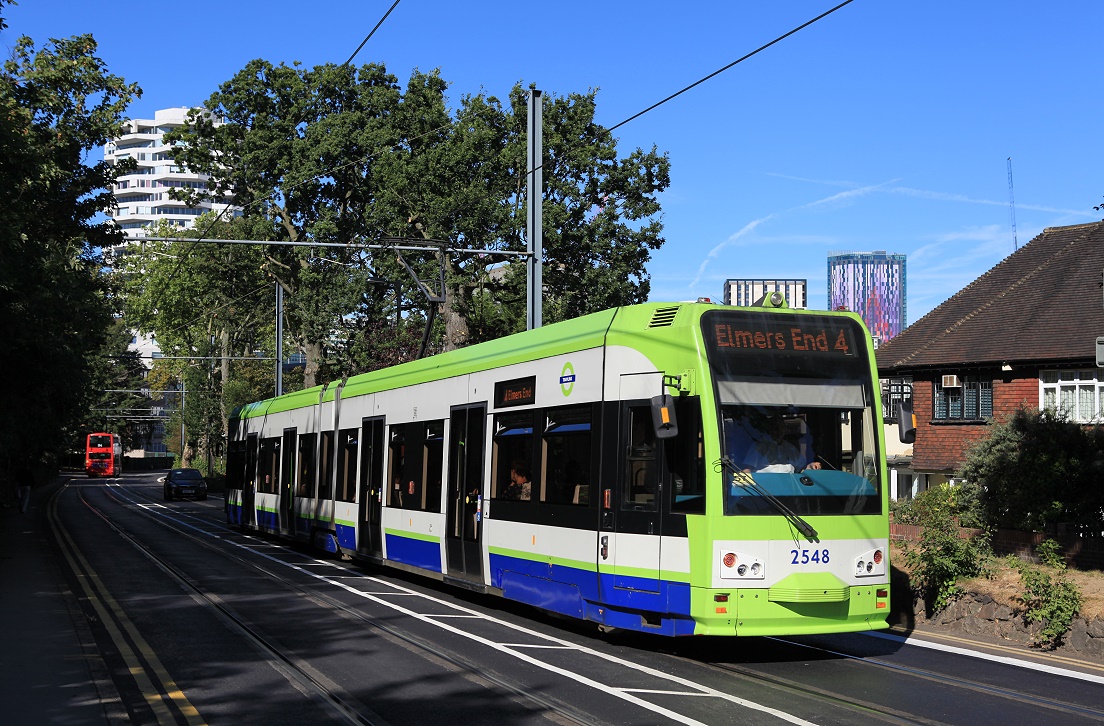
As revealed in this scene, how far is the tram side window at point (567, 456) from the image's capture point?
12.9 meters

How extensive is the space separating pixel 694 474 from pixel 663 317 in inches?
68.1

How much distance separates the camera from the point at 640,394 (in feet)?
39.7

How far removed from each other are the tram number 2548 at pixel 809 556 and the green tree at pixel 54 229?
15425 millimetres

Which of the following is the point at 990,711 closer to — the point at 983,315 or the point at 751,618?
the point at 751,618

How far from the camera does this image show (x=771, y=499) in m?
11.3

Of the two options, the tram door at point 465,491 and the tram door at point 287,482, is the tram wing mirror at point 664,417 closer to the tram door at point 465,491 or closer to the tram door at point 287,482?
the tram door at point 465,491

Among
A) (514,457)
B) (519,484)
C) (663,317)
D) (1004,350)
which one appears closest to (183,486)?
(1004,350)

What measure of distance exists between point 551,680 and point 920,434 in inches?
1105

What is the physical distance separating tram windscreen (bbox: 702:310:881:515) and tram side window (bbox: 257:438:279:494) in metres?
19.0

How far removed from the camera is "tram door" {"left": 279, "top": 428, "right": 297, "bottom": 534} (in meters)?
26.8

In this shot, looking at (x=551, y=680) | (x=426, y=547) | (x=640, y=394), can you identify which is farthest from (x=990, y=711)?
(x=426, y=547)

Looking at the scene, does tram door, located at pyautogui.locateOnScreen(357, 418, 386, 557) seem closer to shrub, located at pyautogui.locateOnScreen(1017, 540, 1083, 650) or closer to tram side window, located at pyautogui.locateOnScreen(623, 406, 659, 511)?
tram side window, located at pyautogui.locateOnScreen(623, 406, 659, 511)

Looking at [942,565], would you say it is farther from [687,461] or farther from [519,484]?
[519,484]

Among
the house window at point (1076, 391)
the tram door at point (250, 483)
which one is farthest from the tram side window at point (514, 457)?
the house window at point (1076, 391)
